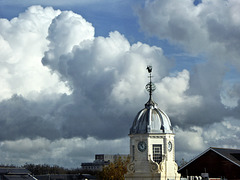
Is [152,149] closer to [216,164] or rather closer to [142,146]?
[142,146]

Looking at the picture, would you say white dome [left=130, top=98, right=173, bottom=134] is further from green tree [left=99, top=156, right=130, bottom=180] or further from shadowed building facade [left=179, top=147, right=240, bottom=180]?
green tree [left=99, top=156, right=130, bottom=180]

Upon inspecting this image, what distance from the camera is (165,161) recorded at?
57.5 metres

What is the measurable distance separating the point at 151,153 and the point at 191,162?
9905 millimetres

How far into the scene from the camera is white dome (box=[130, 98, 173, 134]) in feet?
190

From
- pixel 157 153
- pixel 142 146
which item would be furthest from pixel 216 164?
pixel 142 146

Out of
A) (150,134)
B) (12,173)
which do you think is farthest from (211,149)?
(12,173)

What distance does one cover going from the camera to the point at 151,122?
A: 58.3 meters

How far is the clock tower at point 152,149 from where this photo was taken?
188 feet

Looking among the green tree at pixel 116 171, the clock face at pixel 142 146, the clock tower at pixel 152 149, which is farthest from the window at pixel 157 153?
the green tree at pixel 116 171

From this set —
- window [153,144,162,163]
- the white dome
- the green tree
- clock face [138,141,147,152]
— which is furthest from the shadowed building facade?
the green tree

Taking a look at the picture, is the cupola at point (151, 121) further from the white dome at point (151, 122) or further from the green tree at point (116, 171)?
the green tree at point (116, 171)

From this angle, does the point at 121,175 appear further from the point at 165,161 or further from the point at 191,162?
the point at 165,161

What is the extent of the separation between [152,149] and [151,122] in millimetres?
3619

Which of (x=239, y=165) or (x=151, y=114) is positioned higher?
(x=151, y=114)
